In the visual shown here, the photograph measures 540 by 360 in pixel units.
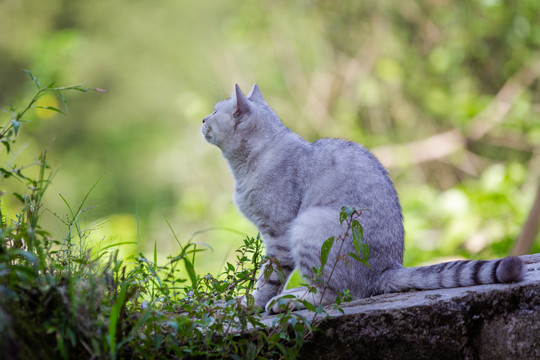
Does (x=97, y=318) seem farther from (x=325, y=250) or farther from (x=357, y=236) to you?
(x=357, y=236)

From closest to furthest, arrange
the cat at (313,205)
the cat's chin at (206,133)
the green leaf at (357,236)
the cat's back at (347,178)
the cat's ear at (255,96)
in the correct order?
1. the green leaf at (357,236)
2. the cat at (313,205)
3. the cat's back at (347,178)
4. the cat's chin at (206,133)
5. the cat's ear at (255,96)

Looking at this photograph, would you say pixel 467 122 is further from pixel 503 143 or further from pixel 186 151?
pixel 186 151

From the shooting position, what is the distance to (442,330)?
2.07m

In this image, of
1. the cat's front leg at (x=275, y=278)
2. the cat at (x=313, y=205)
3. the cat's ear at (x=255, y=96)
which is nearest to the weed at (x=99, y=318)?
the cat at (x=313, y=205)

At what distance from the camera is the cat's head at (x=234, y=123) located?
3055mm

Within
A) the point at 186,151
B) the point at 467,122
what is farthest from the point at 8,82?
the point at 467,122

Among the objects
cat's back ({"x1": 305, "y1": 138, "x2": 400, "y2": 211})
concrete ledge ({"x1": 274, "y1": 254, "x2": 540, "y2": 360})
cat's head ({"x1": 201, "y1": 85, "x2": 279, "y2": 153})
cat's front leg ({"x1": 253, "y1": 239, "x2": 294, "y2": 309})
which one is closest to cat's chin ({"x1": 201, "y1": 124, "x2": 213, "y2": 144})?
cat's head ({"x1": 201, "y1": 85, "x2": 279, "y2": 153})

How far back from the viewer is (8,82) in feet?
32.3

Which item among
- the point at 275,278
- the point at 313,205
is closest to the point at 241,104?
the point at 313,205

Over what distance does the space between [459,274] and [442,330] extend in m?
0.28

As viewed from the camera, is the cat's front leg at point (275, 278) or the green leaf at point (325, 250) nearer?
the green leaf at point (325, 250)

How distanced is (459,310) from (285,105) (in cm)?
567

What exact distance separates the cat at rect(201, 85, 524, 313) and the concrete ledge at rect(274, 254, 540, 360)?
0.34 feet

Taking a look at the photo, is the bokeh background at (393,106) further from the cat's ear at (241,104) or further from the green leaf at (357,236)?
the green leaf at (357,236)
